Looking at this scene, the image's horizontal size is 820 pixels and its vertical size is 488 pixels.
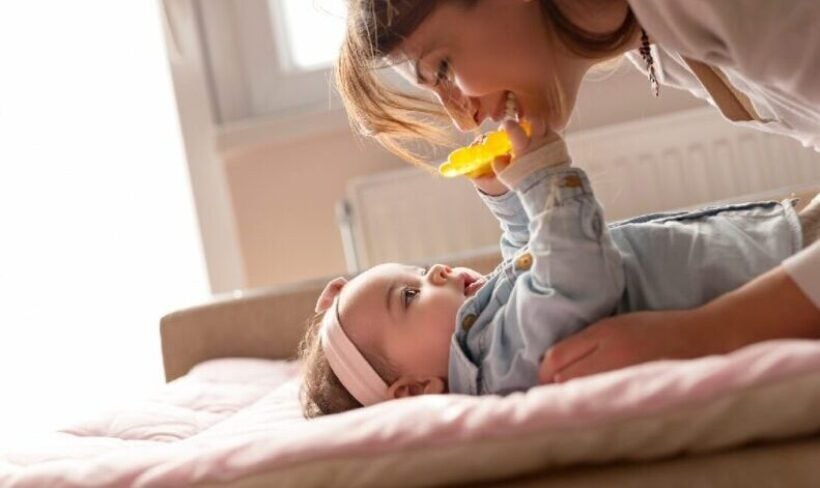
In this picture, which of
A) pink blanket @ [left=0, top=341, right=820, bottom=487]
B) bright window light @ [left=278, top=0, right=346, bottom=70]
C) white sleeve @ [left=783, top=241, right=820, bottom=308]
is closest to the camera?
pink blanket @ [left=0, top=341, right=820, bottom=487]

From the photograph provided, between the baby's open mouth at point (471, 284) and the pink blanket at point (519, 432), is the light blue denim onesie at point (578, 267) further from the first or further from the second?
the pink blanket at point (519, 432)

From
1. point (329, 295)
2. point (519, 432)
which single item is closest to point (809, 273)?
point (519, 432)

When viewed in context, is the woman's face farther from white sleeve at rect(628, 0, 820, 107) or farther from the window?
the window

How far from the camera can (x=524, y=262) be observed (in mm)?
1020

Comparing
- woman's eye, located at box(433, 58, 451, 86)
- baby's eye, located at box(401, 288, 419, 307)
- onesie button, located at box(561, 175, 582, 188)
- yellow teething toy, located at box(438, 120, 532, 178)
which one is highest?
woman's eye, located at box(433, 58, 451, 86)

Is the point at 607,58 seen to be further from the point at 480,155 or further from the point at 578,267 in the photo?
the point at 578,267

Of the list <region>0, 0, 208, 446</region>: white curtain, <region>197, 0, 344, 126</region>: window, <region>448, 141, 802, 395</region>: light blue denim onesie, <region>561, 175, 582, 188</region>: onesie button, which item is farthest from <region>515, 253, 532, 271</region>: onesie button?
<region>197, 0, 344, 126</region>: window

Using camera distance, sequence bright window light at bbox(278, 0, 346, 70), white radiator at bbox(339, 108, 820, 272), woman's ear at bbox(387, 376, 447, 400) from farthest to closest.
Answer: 1. bright window light at bbox(278, 0, 346, 70)
2. white radiator at bbox(339, 108, 820, 272)
3. woman's ear at bbox(387, 376, 447, 400)

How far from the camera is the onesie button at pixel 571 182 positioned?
0.94 m

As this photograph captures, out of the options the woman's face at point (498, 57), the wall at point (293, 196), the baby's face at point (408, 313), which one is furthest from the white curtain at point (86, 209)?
the woman's face at point (498, 57)

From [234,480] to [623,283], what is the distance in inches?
14.8

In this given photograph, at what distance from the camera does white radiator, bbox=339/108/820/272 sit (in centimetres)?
231

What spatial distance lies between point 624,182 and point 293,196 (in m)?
0.74

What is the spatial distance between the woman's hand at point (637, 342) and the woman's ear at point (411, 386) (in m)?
0.19
